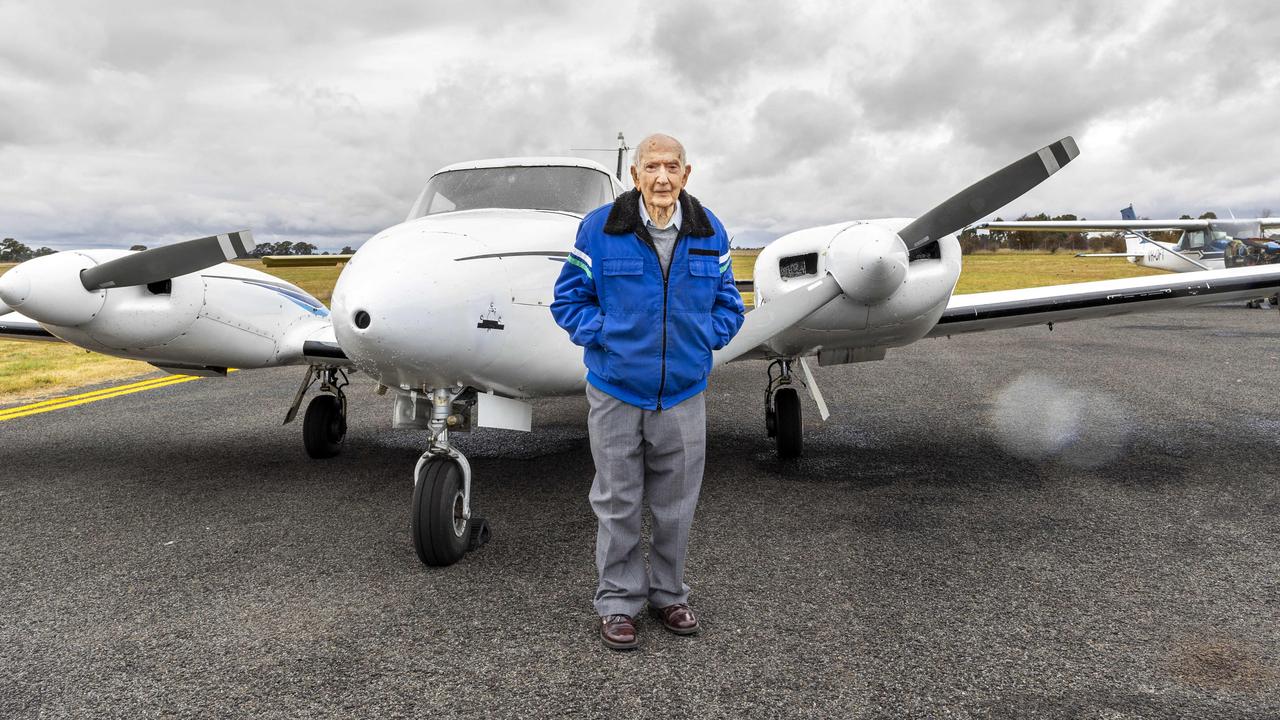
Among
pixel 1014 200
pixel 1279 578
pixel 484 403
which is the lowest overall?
pixel 1279 578

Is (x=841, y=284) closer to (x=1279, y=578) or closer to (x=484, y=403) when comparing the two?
(x=484, y=403)

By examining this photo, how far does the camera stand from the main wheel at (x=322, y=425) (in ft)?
22.2

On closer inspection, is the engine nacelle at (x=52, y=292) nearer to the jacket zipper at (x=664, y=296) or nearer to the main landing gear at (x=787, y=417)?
the jacket zipper at (x=664, y=296)

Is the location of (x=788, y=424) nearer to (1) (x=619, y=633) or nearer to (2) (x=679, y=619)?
(2) (x=679, y=619)

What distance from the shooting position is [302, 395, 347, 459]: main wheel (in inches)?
267

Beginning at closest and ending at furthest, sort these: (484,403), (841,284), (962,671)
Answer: (962,671) → (484,403) → (841,284)

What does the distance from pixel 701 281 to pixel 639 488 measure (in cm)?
95

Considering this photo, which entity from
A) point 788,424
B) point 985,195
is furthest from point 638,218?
point 788,424

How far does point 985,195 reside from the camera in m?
5.19

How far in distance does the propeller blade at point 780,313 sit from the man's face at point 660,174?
5.54 feet

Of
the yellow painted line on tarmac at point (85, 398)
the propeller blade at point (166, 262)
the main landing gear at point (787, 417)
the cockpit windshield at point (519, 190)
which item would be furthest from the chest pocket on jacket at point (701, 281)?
the yellow painted line on tarmac at point (85, 398)

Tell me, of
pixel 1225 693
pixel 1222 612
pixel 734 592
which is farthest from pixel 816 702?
pixel 1222 612

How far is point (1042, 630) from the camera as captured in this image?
10.9 ft

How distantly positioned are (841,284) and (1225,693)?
9.23 feet
